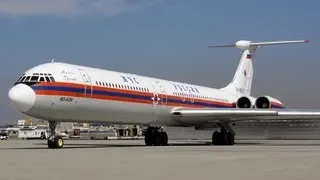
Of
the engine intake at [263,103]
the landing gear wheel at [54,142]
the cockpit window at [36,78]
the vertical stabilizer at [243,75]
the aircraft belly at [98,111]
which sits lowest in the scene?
the landing gear wheel at [54,142]

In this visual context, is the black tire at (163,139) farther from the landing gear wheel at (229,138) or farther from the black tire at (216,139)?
the landing gear wheel at (229,138)

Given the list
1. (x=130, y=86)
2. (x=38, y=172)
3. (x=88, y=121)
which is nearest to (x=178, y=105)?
(x=130, y=86)

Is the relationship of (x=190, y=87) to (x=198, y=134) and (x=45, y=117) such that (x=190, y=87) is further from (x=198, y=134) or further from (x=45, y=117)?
(x=198, y=134)

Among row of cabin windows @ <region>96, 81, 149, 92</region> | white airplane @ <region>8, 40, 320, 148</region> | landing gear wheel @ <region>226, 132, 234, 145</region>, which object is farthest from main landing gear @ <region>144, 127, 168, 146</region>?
landing gear wheel @ <region>226, 132, 234, 145</region>

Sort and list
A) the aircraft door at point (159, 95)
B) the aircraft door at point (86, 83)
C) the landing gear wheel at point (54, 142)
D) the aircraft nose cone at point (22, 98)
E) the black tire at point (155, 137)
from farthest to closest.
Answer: the black tire at point (155, 137) → the aircraft door at point (159, 95) → the aircraft door at point (86, 83) → the landing gear wheel at point (54, 142) → the aircraft nose cone at point (22, 98)

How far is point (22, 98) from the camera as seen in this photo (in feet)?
72.9

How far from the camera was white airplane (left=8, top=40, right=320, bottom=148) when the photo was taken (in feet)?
75.4

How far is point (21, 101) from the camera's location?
22188 mm

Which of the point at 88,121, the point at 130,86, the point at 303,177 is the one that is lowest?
the point at 303,177

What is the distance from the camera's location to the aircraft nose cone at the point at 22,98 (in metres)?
22.2

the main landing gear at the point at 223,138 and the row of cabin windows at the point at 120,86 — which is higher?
the row of cabin windows at the point at 120,86

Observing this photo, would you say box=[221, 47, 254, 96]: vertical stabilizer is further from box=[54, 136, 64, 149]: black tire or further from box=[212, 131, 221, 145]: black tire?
box=[54, 136, 64, 149]: black tire

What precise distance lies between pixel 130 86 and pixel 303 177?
18.0 m

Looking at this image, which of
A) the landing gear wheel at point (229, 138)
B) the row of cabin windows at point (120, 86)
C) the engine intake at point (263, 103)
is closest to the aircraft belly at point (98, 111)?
the row of cabin windows at point (120, 86)
